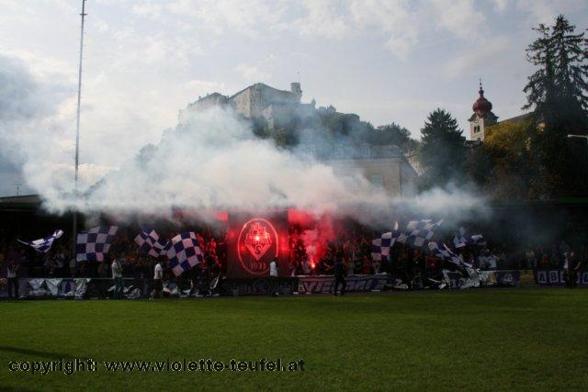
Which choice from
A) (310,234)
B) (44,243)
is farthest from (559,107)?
(44,243)

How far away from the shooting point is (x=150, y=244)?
92.8 ft

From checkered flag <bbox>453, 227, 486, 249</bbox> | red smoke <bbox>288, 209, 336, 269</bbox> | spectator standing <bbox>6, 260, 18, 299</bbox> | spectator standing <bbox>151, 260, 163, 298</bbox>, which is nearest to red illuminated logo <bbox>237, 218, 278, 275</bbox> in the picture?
red smoke <bbox>288, 209, 336, 269</bbox>

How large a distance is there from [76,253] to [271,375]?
851 inches

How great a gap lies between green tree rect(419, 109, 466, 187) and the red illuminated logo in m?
37.3

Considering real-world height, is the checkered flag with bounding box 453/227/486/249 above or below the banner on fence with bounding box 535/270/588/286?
above

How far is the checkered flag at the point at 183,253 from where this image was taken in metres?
27.8

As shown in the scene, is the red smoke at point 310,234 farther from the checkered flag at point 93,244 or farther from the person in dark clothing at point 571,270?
the person in dark clothing at point 571,270

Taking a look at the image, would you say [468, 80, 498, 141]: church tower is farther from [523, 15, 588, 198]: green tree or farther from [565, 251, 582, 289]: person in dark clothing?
[565, 251, 582, 289]: person in dark clothing

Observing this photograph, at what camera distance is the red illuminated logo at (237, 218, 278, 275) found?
27.4 m

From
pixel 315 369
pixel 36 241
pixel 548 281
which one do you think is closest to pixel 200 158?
pixel 36 241

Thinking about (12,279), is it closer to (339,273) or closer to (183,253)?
(183,253)

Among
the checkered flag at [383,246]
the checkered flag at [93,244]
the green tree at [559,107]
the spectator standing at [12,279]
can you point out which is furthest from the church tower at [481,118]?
the spectator standing at [12,279]

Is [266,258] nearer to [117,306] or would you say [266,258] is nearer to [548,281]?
[117,306]

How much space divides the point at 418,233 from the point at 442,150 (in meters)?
37.7
